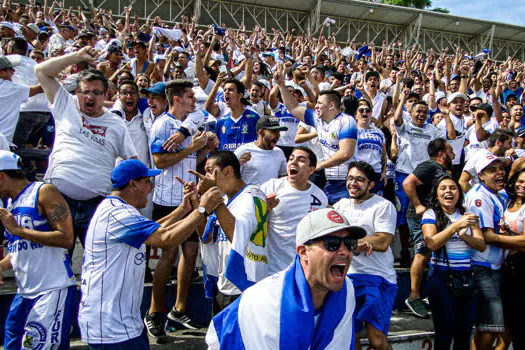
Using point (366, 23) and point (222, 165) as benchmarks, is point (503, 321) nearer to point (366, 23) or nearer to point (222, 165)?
point (222, 165)

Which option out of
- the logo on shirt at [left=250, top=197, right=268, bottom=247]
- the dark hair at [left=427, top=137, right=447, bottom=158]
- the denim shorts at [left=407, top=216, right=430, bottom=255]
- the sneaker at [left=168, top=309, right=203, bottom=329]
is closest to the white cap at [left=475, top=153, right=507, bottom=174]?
the dark hair at [left=427, top=137, right=447, bottom=158]

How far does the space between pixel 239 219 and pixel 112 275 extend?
107cm

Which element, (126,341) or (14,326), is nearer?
(126,341)

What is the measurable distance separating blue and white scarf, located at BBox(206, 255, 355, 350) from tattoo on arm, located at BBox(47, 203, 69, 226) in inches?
64.3

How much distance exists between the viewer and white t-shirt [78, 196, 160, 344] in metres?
3.15

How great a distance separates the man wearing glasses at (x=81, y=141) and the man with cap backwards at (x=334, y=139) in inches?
92.4

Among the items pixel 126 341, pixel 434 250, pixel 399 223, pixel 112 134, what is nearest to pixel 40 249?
pixel 126 341

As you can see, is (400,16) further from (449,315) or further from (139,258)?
(139,258)

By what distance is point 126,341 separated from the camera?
3.18 meters

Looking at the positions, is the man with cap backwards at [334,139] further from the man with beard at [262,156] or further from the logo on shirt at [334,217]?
the logo on shirt at [334,217]

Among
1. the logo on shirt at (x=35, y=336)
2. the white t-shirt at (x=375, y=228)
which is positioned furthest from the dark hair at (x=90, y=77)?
the white t-shirt at (x=375, y=228)

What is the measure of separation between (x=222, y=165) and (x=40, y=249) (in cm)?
155

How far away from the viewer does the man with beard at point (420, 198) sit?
5.55m

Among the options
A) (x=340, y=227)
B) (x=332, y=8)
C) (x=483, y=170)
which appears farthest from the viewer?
(x=332, y=8)
